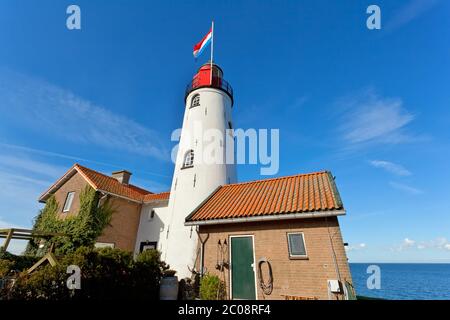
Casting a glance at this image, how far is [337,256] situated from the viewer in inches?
292

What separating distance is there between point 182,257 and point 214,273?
287cm

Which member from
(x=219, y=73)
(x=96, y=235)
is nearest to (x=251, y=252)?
(x=96, y=235)

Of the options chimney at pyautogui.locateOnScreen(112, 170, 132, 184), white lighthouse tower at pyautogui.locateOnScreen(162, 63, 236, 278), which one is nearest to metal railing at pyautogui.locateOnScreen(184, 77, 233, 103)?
white lighthouse tower at pyautogui.locateOnScreen(162, 63, 236, 278)

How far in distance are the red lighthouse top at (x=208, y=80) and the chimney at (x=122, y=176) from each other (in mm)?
9517

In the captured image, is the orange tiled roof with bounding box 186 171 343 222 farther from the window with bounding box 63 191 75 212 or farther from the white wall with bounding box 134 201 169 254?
the window with bounding box 63 191 75 212

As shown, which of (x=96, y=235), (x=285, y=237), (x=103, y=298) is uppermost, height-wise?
(x=96, y=235)

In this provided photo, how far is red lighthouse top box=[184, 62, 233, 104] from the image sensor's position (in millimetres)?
16797

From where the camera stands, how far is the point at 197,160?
45.6 ft

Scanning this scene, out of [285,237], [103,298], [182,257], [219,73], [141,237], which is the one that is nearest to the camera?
[103,298]

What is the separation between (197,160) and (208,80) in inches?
284

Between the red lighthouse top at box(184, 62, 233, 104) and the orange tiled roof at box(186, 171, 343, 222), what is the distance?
8484mm

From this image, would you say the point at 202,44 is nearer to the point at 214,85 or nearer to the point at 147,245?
the point at 214,85

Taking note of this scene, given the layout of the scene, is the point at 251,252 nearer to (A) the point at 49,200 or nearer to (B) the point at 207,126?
(B) the point at 207,126

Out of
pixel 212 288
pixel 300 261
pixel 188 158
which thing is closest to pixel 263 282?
pixel 300 261
